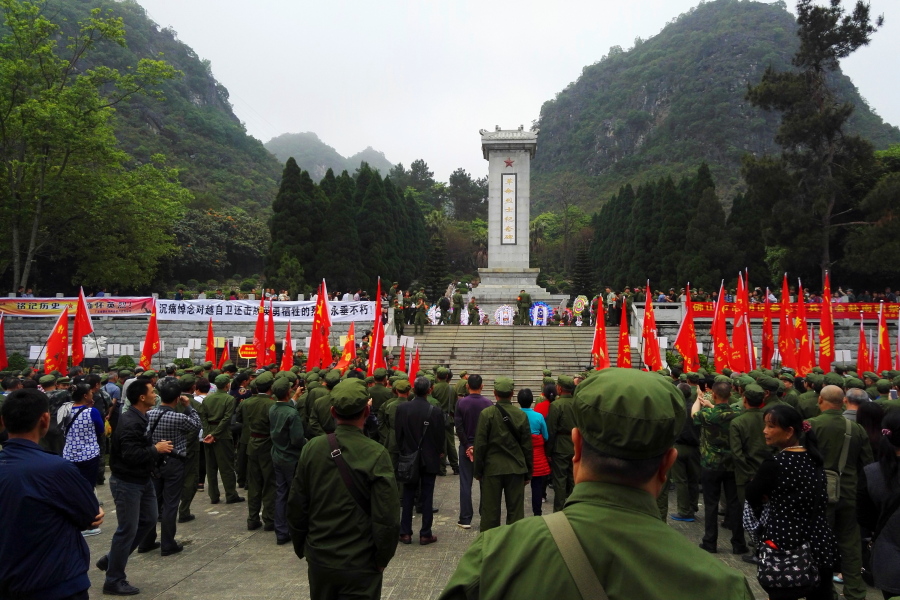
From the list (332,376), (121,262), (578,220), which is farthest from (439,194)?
(332,376)

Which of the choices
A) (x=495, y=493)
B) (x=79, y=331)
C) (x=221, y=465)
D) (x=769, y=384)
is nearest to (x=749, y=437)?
(x=769, y=384)

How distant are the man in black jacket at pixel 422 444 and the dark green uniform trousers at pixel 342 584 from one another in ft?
8.98

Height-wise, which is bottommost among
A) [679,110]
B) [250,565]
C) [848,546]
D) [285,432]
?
[250,565]

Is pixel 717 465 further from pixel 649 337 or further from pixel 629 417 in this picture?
pixel 649 337

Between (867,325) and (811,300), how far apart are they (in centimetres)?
302

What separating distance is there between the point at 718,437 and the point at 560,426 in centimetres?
166

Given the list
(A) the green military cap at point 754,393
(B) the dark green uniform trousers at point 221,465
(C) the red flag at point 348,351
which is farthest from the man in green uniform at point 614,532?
(C) the red flag at point 348,351

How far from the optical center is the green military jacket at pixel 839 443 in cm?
477

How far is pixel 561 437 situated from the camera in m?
6.96

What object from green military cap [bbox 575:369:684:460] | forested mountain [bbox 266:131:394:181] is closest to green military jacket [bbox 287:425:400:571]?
green military cap [bbox 575:369:684:460]

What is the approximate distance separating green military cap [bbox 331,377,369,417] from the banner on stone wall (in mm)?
19279

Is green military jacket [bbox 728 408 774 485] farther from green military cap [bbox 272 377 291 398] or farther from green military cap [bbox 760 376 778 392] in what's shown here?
green military cap [bbox 272 377 291 398]

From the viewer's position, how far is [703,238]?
30828 mm

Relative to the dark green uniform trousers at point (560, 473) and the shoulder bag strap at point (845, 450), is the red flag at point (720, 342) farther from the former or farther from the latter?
the shoulder bag strap at point (845, 450)
